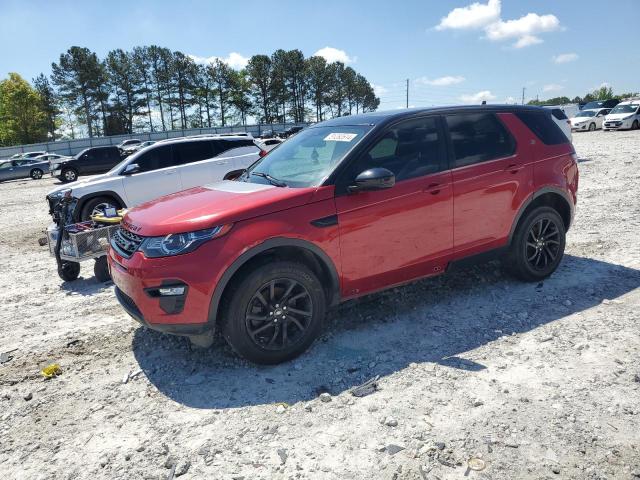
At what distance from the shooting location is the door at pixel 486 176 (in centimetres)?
424

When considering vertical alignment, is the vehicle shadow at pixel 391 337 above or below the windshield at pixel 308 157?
below

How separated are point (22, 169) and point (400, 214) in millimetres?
31724

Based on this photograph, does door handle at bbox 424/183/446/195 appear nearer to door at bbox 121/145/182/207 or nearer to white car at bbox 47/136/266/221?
white car at bbox 47/136/266/221

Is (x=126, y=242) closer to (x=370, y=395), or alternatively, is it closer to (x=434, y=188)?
(x=370, y=395)

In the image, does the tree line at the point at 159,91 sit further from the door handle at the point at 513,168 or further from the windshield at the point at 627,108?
the door handle at the point at 513,168

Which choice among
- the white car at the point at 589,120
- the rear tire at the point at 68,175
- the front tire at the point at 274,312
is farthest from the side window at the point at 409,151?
the white car at the point at 589,120

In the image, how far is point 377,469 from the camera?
2484mm

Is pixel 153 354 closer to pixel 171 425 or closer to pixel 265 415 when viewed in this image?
pixel 171 425

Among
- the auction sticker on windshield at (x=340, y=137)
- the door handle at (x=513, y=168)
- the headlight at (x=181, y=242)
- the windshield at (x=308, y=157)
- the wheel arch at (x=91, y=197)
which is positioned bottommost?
the wheel arch at (x=91, y=197)

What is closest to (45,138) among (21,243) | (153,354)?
(21,243)

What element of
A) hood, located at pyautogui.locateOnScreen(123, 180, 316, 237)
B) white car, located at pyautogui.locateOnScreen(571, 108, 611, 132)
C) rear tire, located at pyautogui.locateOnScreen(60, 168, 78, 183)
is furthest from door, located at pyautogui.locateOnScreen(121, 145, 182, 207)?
white car, located at pyautogui.locateOnScreen(571, 108, 611, 132)

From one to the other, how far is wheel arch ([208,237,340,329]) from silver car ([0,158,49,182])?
31.1 meters

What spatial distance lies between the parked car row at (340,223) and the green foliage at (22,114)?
68.7 meters

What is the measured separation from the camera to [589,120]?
3228cm
